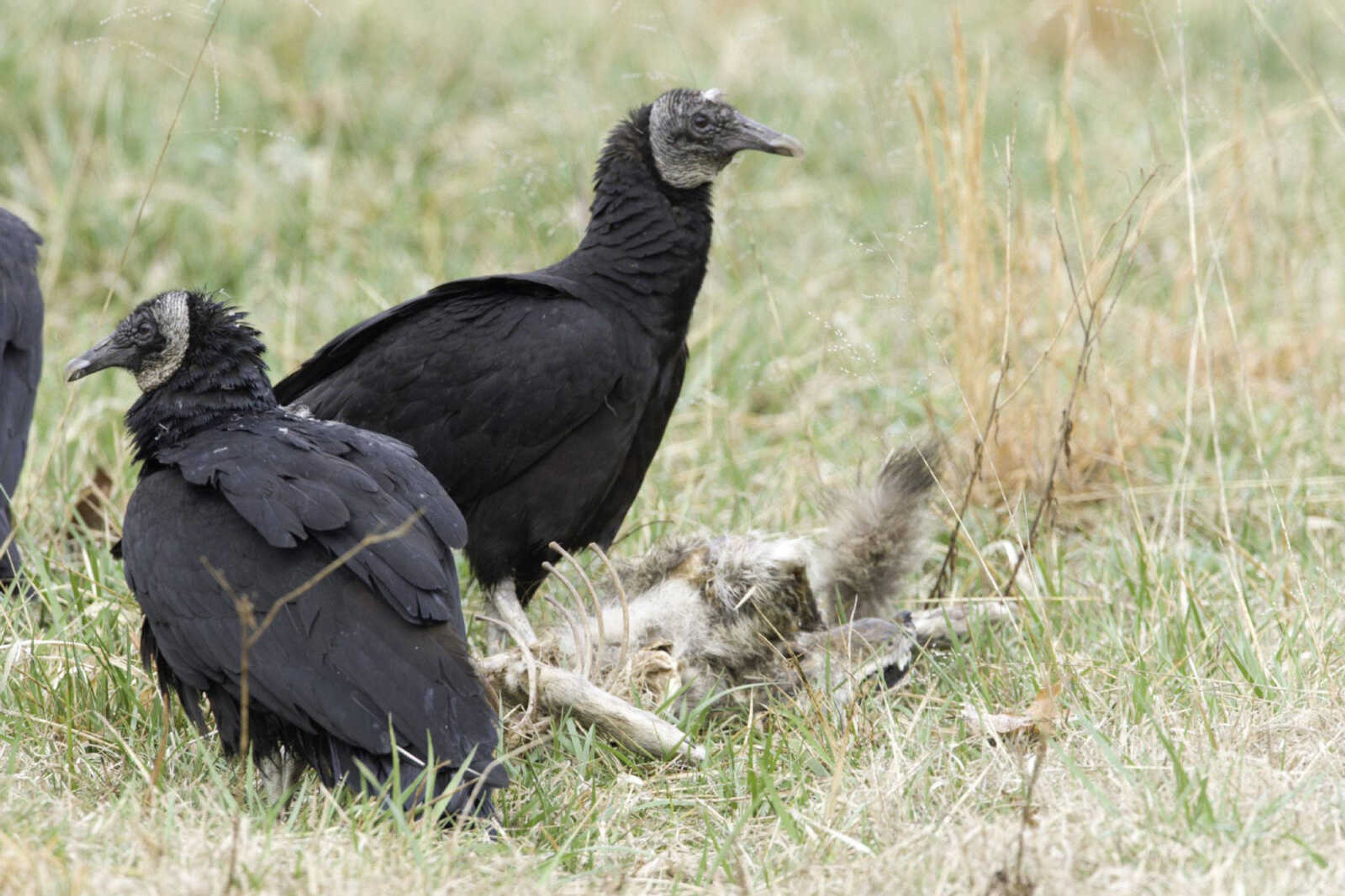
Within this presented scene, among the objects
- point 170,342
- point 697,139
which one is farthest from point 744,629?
point 170,342

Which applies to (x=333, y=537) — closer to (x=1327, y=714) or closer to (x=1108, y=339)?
(x=1327, y=714)

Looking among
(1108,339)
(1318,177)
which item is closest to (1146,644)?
(1108,339)

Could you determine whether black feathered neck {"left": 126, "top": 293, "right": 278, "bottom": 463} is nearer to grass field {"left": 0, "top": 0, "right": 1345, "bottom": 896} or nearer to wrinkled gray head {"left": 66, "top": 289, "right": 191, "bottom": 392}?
wrinkled gray head {"left": 66, "top": 289, "right": 191, "bottom": 392}

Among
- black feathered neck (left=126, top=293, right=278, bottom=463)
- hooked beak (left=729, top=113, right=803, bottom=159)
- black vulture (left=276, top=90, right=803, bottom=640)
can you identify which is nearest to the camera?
black feathered neck (left=126, top=293, right=278, bottom=463)

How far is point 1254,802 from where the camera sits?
2305mm

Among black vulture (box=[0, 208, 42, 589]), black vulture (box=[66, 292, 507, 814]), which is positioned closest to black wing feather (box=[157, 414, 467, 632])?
black vulture (box=[66, 292, 507, 814])

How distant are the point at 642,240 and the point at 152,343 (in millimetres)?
1109

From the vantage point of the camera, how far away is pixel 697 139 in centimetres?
354

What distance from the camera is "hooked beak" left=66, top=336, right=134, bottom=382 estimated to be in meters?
2.94

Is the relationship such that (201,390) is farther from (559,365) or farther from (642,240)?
(642,240)

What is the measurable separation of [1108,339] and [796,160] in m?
1.75

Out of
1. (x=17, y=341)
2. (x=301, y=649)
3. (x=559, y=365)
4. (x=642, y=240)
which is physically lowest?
(x=301, y=649)

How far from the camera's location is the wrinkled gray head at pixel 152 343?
292 cm

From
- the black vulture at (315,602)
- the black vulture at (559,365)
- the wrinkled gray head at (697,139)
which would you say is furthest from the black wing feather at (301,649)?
the wrinkled gray head at (697,139)
